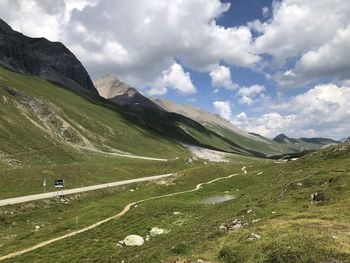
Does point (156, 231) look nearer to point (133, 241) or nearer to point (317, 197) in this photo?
point (133, 241)

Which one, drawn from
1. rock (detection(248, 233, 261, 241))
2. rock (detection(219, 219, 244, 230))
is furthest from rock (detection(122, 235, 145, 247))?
rock (detection(248, 233, 261, 241))

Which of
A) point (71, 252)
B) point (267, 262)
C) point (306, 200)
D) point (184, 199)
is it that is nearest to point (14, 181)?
point (184, 199)

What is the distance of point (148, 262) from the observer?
30.9 m

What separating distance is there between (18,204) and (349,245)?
2541 inches

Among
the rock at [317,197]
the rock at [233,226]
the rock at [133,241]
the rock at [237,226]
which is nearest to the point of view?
the rock at [237,226]

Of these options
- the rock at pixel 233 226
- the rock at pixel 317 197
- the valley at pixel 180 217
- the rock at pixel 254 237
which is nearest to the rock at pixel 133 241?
the valley at pixel 180 217

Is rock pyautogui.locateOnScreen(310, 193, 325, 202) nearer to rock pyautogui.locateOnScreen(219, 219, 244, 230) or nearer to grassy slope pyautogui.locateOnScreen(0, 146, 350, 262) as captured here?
grassy slope pyautogui.locateOnScreen(0, 146, 350, 262)

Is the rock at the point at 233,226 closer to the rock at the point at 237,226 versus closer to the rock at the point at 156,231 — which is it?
the rock at the point at 237,226

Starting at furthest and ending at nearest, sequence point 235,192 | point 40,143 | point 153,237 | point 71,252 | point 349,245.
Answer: point 40,143 < point 235,192 < point 153,237 < point 71,252 < point 349,245

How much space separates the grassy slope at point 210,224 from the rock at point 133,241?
137 centimetres

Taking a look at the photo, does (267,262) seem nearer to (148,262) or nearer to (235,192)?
(148,262)

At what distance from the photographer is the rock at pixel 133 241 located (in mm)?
48181

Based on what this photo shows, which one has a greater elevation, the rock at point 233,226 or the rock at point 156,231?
the rock at point 233,226

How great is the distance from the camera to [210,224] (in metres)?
47.4
